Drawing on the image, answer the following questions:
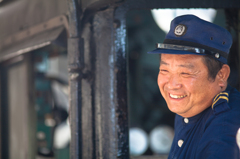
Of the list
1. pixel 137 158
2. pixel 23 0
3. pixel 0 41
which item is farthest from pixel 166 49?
pixel 0 41

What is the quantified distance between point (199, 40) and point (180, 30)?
0.41 ft

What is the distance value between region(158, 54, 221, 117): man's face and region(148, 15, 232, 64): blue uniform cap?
0.05 metres

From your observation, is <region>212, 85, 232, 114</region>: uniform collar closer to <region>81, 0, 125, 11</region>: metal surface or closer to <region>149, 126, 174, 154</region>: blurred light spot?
<region>81, 0, 125, 11</region>: metal surface

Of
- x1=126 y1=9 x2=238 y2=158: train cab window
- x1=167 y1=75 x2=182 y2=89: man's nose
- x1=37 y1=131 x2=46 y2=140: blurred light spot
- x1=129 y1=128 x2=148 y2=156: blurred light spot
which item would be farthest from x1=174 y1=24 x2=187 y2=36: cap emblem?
x1=37 y1=131 x2=46 y2=140: blurred light spot

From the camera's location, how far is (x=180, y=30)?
4.84 feet

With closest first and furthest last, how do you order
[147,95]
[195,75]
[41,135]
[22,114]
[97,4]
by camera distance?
[195,75] < [97,4] < [22,114] < [147,95] < [41,135]

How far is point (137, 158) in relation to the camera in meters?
2.97

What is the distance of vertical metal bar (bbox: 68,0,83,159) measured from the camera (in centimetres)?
202

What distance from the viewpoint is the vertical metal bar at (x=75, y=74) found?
2.02m

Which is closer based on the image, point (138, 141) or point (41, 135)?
point (138, 141)

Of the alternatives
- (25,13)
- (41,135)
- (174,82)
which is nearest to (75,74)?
(174,82)

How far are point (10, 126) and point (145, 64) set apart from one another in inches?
95.6

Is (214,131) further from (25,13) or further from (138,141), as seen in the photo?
(138,141)

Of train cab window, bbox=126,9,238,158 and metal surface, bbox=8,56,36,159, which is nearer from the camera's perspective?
metal surface, bbox=8,56,36,159
